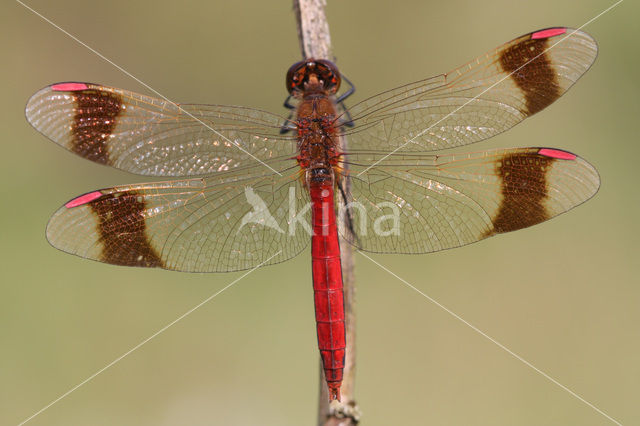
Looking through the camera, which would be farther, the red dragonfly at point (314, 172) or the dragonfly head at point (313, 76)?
the dragonfly head at point (313, 76)

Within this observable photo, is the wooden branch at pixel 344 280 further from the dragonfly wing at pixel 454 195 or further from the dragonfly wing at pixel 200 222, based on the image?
the dragonfly wing at pixel 200 222

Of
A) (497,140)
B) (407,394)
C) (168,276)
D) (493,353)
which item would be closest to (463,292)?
(493,353)

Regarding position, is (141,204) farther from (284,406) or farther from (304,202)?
Result: (284,406)

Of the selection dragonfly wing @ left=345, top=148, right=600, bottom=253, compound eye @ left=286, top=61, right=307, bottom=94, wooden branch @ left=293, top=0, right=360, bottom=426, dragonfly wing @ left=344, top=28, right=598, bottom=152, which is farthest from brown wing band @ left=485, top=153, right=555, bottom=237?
compound eye @ left=286, top=61, right=307, bottom=94

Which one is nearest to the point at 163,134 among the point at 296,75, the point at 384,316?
the point at 296,75

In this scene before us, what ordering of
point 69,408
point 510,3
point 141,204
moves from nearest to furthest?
point 141,204, point 69,408, point 510,3
